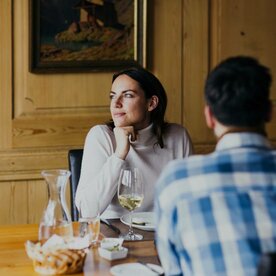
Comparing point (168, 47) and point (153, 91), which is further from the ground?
point (168, 47)

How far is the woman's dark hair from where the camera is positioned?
2.90 meters

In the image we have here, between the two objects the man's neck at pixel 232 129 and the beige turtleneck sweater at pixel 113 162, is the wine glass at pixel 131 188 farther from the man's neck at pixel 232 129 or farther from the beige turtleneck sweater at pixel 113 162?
the man's neck at pixel 232 129

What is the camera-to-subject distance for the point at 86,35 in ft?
12.0

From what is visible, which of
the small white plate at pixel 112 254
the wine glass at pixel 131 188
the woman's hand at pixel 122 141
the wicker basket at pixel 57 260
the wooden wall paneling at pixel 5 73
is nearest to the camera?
the wicker basket at pixel 57 260

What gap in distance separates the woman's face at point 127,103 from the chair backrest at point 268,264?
154 cm

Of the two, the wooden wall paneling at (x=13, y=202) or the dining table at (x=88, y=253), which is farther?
the wooden wall paneling at (x=13, y=202)

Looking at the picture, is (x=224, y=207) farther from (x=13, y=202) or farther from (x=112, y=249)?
(x=13, y=202)

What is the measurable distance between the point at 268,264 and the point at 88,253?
0.83 meters

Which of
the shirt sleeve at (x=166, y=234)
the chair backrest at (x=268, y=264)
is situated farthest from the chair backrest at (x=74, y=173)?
the chair backrest at (x=268, y=264)

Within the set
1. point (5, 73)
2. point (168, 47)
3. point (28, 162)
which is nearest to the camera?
point (5, 73)

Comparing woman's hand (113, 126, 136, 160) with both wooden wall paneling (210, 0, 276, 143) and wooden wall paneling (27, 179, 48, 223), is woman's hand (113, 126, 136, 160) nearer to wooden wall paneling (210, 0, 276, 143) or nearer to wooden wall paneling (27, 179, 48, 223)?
wooden wall paneling (27, 179, 48, 223)

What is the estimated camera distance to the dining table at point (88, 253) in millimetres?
1938

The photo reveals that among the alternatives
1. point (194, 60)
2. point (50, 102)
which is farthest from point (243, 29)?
point (50, 102)

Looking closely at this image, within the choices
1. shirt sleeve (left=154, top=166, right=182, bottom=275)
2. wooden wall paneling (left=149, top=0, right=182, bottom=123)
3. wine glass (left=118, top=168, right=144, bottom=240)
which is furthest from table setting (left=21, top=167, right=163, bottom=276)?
wooden wall paneling (left=149, top=0, right=182, bottom=123)
